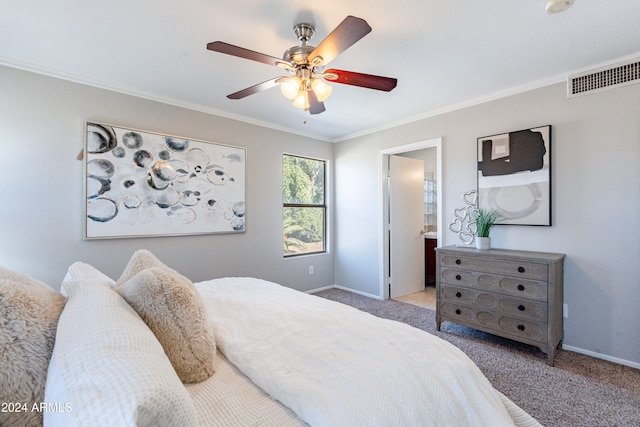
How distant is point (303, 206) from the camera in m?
4.32

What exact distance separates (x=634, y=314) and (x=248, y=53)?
3.40 metres

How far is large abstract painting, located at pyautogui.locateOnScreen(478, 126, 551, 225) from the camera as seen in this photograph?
266 cm

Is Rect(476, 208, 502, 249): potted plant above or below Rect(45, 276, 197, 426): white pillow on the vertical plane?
above

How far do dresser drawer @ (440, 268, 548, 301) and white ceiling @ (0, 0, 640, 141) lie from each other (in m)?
1.79

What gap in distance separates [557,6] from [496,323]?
2349 mm

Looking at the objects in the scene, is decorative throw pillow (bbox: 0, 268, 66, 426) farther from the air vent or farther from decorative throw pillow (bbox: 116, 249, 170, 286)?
the air vent

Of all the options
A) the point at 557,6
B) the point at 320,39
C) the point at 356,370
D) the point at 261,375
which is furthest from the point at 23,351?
the point at 557,6

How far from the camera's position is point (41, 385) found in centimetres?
71

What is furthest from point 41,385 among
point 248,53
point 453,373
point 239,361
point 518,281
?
point 518,281

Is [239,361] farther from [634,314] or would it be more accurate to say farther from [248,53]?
[634,314]

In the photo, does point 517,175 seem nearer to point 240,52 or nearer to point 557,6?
point 557,6

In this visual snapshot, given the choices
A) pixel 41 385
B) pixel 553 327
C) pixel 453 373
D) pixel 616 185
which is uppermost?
pixel 616 185

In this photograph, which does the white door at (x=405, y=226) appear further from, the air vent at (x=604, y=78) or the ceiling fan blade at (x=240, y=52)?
the ceiling fan blade at (x=240, y=52)

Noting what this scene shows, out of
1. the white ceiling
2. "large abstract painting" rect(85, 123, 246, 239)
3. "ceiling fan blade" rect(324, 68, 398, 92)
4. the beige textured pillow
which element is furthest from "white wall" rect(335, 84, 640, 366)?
the beige textured pillow
